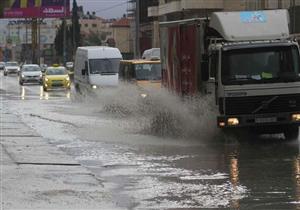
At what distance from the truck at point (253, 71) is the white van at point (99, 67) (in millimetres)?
14278

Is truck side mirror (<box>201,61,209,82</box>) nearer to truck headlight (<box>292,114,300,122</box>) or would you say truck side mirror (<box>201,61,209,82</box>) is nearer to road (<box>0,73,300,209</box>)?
road (<box>0,73,300,209</box>)

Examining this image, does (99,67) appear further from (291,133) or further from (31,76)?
(31,76)

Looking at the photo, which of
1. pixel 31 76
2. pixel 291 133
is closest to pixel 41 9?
pixel 31 76

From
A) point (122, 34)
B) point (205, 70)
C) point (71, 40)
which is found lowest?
point (205, 70)

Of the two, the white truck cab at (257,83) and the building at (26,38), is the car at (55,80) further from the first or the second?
the building at (26,38)

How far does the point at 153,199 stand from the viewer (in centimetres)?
945

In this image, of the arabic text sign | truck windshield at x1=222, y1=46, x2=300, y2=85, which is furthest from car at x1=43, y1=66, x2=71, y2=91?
truck windshield at x1=222, y1=46, x2=300, y2=85

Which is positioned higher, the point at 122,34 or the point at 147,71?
the point at 122,34

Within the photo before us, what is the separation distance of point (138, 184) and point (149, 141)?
18.7 feet

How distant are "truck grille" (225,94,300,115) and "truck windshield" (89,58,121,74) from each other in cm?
1609

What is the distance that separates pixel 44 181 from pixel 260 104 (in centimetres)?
586

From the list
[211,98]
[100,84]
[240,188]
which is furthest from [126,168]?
[100,84]

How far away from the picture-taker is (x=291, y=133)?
53.0 ft

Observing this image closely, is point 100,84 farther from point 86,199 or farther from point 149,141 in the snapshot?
point 86,199
